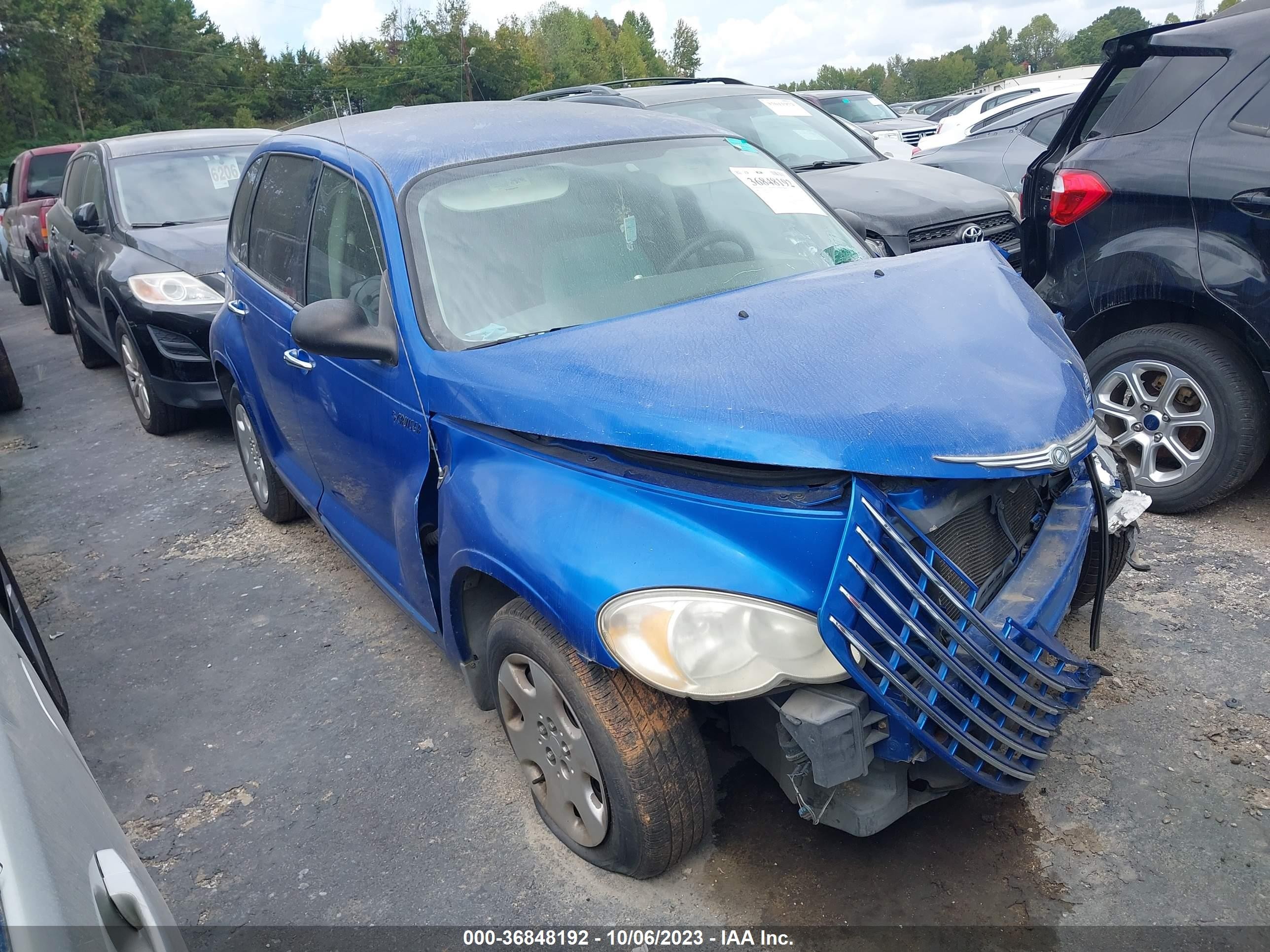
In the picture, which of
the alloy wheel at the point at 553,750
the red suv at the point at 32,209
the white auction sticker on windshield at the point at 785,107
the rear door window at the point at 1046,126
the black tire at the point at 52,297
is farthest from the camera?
the red suv at the point at 32,209

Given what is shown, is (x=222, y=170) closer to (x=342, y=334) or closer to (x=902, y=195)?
(x=902, y=195)

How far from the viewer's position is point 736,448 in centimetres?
215

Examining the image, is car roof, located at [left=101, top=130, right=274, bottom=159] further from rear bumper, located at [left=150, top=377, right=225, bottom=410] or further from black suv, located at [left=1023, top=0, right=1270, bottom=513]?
black suv, located at [left=1023, top=0, right=1270, bottom=513]

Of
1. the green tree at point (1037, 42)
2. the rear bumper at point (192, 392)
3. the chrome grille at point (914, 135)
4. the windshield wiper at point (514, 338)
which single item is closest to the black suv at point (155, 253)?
the rear bumper at point (192, 392)

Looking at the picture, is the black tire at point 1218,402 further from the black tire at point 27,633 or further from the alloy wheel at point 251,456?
the black tire at point 27,633

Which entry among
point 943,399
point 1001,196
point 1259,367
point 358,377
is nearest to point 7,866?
point 943,399

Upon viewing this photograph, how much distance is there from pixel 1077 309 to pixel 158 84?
246ft

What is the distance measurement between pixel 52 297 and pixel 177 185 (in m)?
4.58

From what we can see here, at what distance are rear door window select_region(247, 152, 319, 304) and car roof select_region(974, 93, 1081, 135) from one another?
25.5 feet

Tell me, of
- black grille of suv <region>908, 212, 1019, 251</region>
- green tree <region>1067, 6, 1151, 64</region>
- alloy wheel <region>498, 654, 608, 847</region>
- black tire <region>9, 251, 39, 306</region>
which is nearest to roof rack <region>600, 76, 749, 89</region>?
black grille of suv <region>908, 212, 1019, 251</region>

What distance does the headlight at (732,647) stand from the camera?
2070 mm

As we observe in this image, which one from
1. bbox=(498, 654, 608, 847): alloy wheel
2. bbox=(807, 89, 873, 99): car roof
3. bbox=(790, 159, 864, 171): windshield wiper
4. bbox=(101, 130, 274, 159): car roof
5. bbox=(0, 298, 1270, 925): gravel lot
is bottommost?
bbox=(0, 298, 1270, 925): gravel lot

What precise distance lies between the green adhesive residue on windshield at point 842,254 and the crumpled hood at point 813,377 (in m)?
0.49

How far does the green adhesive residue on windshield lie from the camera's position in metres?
3.36
